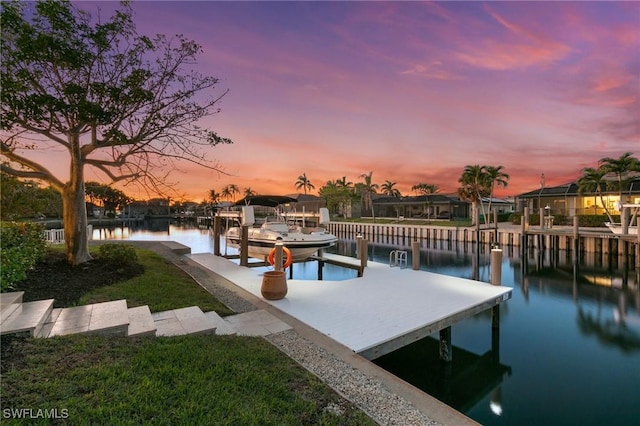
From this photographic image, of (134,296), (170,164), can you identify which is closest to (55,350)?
(134,296)

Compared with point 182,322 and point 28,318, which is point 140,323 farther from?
point 28,318

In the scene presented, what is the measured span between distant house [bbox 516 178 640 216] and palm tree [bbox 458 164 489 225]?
523 cm

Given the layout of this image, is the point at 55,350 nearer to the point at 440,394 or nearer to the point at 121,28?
the point at 440,394

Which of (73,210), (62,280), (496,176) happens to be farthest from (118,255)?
(496,176)

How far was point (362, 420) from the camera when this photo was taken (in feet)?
8.60

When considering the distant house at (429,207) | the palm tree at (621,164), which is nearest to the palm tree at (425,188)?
the distant house at (429,207)

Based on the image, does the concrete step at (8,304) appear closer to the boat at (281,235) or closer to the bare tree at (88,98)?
the bare tree at (88,98)

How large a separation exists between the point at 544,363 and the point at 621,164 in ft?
79.4

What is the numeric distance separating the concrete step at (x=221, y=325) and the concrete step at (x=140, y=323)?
0.92 metres

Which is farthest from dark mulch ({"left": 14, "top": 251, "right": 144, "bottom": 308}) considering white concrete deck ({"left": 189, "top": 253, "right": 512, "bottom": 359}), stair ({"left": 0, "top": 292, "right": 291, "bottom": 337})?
white concrete deck ({"left": 189, "top": 253, "right": 512, "bottom": 359})

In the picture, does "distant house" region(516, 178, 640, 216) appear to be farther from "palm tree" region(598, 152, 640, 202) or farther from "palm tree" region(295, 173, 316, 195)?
"palm tree" region(295, 173, 316, 195)

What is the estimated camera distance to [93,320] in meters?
4.30

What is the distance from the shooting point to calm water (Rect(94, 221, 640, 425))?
203 inches

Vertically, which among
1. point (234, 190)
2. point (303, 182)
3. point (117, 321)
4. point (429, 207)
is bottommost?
point (117, 321)
